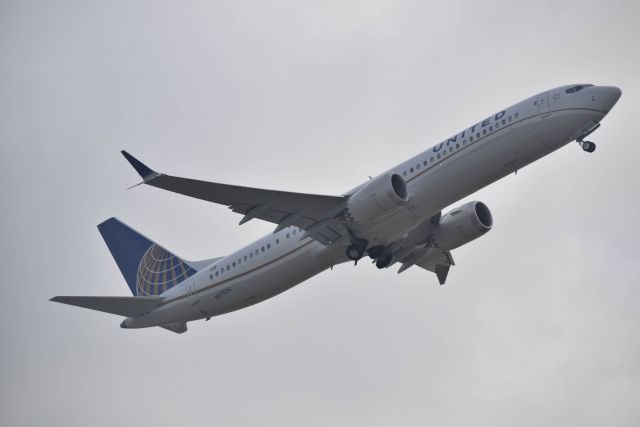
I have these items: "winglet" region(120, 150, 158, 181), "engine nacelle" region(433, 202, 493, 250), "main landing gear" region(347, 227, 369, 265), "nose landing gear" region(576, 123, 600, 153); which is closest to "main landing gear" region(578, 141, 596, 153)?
"nose landing gear" region(576, 123, 600, 153)

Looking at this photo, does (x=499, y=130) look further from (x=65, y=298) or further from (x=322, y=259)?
(x=65, y=298)

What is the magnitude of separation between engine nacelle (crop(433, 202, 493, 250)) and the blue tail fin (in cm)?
1178

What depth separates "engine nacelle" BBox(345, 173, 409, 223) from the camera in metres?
31.1

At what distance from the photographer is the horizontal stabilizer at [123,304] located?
3459cm

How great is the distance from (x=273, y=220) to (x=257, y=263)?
2.92 m

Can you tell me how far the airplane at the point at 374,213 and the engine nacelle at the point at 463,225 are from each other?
0.15 feet

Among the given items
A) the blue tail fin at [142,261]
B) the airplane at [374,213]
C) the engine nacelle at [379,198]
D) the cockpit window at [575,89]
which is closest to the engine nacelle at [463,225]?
the airplane at [374,213]

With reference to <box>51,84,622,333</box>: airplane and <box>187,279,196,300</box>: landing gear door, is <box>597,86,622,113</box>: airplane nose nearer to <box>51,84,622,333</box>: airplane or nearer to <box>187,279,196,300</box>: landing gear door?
<box>51,84,622,333</box>: airplane

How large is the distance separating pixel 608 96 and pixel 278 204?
43.6 ft

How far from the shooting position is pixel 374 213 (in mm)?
31625

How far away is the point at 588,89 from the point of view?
31.1 meters

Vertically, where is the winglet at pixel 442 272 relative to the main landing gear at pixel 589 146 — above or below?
below

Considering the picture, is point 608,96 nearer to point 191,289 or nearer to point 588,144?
point 588,144

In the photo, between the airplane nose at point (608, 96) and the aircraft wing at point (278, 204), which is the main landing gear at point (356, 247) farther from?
the airplane nose at point (608, 96)
